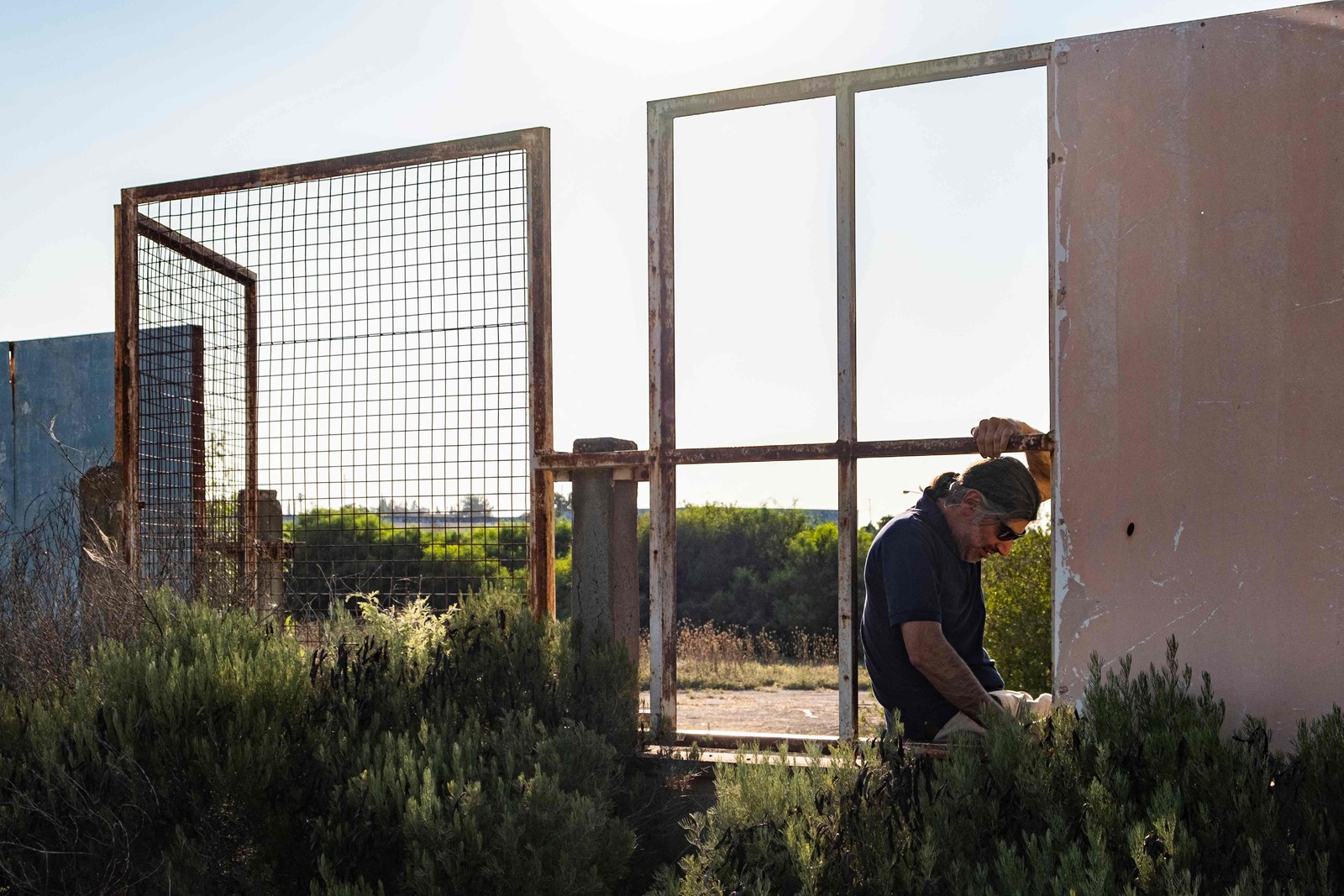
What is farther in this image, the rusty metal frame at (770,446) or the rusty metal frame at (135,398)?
the rusty metal frame at (135,398)

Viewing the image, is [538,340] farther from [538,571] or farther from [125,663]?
[125,663]

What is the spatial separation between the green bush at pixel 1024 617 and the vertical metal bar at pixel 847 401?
18.9 feet

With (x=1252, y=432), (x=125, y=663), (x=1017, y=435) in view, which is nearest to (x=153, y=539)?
(x=125, y=663)

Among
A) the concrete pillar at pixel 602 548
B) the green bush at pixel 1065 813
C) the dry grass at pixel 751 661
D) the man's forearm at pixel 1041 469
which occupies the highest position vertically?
the man's forearm at pixel 1041 469

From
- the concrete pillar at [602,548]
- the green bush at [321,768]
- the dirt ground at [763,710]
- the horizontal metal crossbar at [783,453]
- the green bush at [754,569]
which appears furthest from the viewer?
the green bush at [754,569]

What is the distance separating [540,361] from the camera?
4328 mm

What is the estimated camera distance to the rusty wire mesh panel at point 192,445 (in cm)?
559

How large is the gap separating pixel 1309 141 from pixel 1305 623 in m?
1.41

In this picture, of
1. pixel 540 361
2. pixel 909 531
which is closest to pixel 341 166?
pixel 540 361

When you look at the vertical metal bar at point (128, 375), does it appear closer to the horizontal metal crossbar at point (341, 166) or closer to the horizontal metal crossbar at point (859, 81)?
the horizontal metal crossbar at point (341, 166)

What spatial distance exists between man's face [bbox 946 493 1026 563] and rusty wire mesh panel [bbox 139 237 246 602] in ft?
11.3

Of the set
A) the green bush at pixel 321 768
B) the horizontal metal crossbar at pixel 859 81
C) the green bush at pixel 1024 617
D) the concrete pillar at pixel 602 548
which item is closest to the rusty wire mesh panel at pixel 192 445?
the green bush at pixel 321 768

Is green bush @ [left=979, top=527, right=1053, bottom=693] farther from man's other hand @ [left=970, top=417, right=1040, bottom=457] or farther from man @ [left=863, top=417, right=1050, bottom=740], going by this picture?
man's other hand @ [left=970, top=417, right=1040, bottom=457]

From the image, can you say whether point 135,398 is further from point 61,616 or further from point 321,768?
point 321,768
